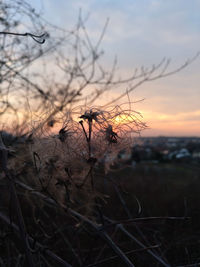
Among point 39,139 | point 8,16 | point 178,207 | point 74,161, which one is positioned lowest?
point 178,207

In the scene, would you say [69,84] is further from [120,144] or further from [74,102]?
[120,144]

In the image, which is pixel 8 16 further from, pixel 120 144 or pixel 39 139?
pixel 120 144

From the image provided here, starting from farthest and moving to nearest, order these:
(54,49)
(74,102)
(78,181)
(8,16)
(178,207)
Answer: (178,207) → (74,102) → (54,49) → (8,16) → (78,181)

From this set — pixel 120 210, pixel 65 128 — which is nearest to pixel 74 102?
pixel 120 210

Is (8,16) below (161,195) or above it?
above

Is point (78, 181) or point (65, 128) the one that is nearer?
point (65, 128)

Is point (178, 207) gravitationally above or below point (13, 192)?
below

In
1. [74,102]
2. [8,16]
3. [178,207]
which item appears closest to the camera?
[8,16]

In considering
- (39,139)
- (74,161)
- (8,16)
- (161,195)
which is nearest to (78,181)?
(74,161)

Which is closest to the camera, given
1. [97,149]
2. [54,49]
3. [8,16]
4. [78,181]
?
[97,149]
